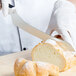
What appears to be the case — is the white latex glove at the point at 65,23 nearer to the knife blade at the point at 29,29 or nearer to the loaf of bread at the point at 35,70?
the knife blade at the point at 29,29

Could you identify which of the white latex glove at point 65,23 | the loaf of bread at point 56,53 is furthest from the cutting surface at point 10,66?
the white latex glove at point 65,23

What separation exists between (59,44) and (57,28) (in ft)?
0.34

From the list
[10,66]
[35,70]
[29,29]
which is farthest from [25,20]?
[35,70]

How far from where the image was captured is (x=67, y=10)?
3.05 feet

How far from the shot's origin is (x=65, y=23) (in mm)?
873

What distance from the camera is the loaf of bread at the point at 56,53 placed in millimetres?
761

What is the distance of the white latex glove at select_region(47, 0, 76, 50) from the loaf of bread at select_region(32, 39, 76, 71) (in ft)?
0.17

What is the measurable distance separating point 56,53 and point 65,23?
0.16m

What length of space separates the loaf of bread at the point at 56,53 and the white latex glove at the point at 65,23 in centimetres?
5

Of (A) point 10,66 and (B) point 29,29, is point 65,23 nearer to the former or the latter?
(B) point 29,29

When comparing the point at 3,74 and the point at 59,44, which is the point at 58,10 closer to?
the point at 59,44

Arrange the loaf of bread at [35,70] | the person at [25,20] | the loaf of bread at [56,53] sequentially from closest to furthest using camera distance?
the loaf of bread at [35,70] → the loaf of bread at [56,53] → the person at [25,20]

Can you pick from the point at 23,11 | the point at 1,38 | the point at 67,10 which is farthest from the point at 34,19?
the point at 67,10

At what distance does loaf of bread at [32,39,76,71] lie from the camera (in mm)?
761
